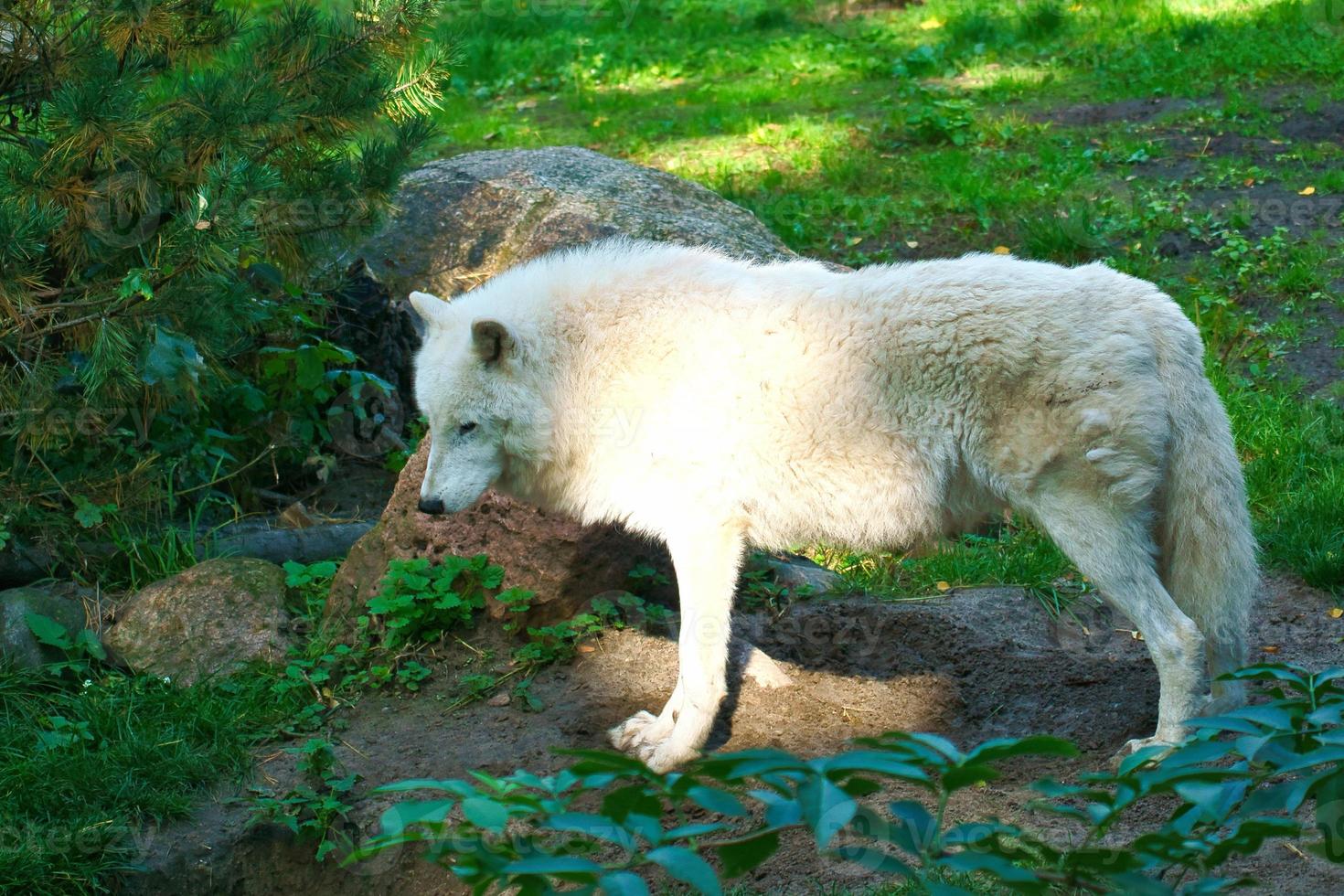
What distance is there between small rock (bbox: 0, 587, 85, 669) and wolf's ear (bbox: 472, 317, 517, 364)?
2.24 m

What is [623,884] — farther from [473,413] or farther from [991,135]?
[991,135]

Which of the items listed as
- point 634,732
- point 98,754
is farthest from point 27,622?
point 634,732

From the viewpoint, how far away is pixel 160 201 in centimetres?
503

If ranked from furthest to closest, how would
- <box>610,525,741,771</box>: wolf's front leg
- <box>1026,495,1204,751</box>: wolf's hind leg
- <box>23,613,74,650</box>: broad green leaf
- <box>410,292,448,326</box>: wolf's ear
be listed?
<box>23,613,74,650</box>: broad green leaf < <box>410,292,448,326</box>: wolf's ear < <box>610,525,741,771</box>: wolf's front leg < <box>1026,495,1204,751</box>: wolf's hind leg

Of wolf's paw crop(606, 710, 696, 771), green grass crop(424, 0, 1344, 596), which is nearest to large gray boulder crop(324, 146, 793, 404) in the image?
→ green grass crop(424, 0, 1344, 596)

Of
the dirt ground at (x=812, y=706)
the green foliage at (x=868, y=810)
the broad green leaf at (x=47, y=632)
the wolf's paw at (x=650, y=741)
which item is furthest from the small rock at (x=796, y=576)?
the green foliage at (x=868, y=810)

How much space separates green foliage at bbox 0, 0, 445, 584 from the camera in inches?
186

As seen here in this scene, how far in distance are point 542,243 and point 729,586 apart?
132 inches

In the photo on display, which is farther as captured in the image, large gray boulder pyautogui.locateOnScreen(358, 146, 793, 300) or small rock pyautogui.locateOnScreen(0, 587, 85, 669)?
large gray boulder pyautogui.locateOnScreen(358, 146, 793, 300)

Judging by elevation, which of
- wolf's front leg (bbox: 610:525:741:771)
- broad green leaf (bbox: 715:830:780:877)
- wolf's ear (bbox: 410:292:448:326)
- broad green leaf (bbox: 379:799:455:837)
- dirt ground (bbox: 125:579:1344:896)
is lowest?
dirt ground (bbox: 125:579:1344:896)

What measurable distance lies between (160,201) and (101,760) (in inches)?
88.9

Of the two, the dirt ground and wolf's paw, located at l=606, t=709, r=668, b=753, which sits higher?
wolf's paw, located at l=606, t=709, r=668, b=753

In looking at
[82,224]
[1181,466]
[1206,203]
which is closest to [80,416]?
[82,224]

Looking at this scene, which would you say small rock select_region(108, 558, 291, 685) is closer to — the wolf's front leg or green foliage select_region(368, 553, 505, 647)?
green foliage select_region(368, 553, 505, 647)
